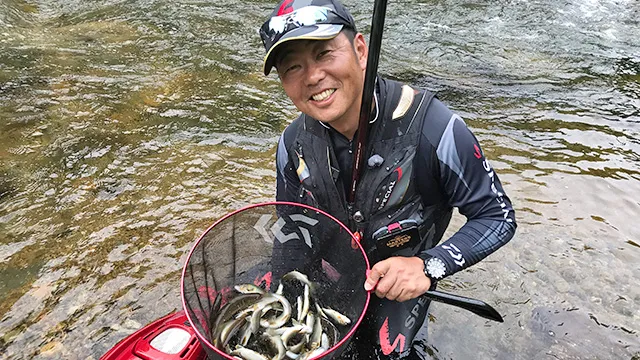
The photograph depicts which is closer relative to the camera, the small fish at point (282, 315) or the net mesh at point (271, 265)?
the net mesh at point (271, 265)

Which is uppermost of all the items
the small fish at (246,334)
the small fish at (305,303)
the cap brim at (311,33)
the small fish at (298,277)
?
the cap brim at (311,33)

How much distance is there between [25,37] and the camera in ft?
28.6

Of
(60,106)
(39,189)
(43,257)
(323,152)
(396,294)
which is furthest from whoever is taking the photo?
(60,106)

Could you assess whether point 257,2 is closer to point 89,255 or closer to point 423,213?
point 89,255

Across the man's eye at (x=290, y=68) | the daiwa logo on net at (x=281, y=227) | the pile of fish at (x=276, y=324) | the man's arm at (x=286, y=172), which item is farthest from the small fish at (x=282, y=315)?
the man's eye at (x=290, y=68)

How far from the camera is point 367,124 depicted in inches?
101

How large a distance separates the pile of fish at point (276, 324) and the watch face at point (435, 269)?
0.51 m

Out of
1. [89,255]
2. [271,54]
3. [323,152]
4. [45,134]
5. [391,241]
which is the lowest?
[89,255]

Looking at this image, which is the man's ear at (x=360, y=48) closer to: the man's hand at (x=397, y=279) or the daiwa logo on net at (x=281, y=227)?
the daiwa logo on net at (x=281, y=227)

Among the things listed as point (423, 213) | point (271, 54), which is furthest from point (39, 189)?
point (423, 213)

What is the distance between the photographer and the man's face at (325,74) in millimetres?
2469

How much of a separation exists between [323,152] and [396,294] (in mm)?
972

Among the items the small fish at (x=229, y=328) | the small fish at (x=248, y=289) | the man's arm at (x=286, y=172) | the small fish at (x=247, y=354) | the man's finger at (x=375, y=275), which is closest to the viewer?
the man's finger at (x=375, y=275)

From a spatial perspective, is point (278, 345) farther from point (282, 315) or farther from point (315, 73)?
point (315, 73)
